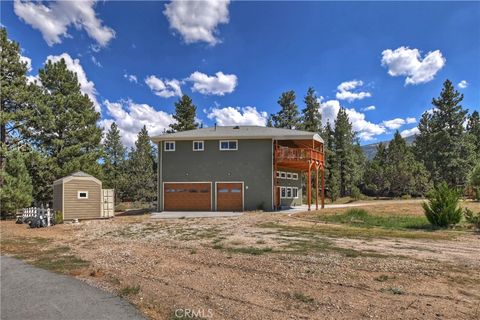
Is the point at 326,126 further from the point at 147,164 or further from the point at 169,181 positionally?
the point at 169,181

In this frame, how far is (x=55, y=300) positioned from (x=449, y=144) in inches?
1876

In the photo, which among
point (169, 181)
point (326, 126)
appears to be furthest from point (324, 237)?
point (326, 126)

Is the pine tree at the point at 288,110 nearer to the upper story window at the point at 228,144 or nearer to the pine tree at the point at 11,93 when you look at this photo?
the upper story window at the point at 228,144

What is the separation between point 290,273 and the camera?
7195 millimetres

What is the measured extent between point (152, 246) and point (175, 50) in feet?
59.6

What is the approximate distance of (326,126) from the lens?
49688 millimetres

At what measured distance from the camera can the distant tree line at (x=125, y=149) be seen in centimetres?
2556

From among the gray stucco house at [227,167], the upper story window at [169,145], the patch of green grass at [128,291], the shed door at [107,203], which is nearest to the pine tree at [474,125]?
the gray stucco house at [227,167]

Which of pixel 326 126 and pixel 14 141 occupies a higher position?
pixel 326 126

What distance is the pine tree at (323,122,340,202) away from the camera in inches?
1622

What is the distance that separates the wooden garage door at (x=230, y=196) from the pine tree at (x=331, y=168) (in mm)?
18170

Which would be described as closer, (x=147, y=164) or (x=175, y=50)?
(x=175, y=50)

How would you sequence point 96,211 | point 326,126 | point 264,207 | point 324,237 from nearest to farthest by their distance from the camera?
1. point 324,237
2. point 96,211
3. point 264,207
4. point 326,126

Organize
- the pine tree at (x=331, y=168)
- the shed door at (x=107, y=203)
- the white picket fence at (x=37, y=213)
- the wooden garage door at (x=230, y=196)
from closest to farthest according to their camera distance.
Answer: the white picket fence at (x=37, y=213) → the shed door at (x=107, y=203) → the wooden garage door at (x=230, y=196) → the pine tree at (x=331, y=168)
